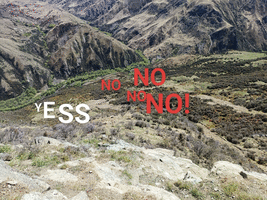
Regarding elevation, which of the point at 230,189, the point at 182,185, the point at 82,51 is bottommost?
the point at 230,189

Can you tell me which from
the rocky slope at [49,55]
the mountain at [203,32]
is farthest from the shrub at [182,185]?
the mountain at [203,32]

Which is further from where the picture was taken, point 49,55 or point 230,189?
point 49,55

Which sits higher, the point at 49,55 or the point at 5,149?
the point at 49,55

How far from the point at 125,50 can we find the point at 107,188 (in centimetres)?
18491

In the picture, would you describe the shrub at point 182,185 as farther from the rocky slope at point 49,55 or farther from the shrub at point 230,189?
the rocky slope at point 49,55

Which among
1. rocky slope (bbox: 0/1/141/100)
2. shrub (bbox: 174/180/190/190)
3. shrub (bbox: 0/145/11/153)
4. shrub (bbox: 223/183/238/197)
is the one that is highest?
rocky slope (bbox: 0/1/141/100)

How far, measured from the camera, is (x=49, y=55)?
170250 millimetres

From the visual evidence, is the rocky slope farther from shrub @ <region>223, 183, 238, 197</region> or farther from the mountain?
shrub @ <region>223, 183, 238, 197</region>

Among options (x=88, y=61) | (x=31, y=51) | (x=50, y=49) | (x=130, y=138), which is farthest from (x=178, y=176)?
(x=50, y=49)

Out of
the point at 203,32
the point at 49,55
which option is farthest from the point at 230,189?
the point at 49,55

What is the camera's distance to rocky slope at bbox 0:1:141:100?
12131 centimetres

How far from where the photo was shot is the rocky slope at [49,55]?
398ft

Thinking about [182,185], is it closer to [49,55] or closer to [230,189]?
[230,189]

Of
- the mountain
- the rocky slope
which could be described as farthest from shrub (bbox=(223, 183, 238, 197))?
the mountain
